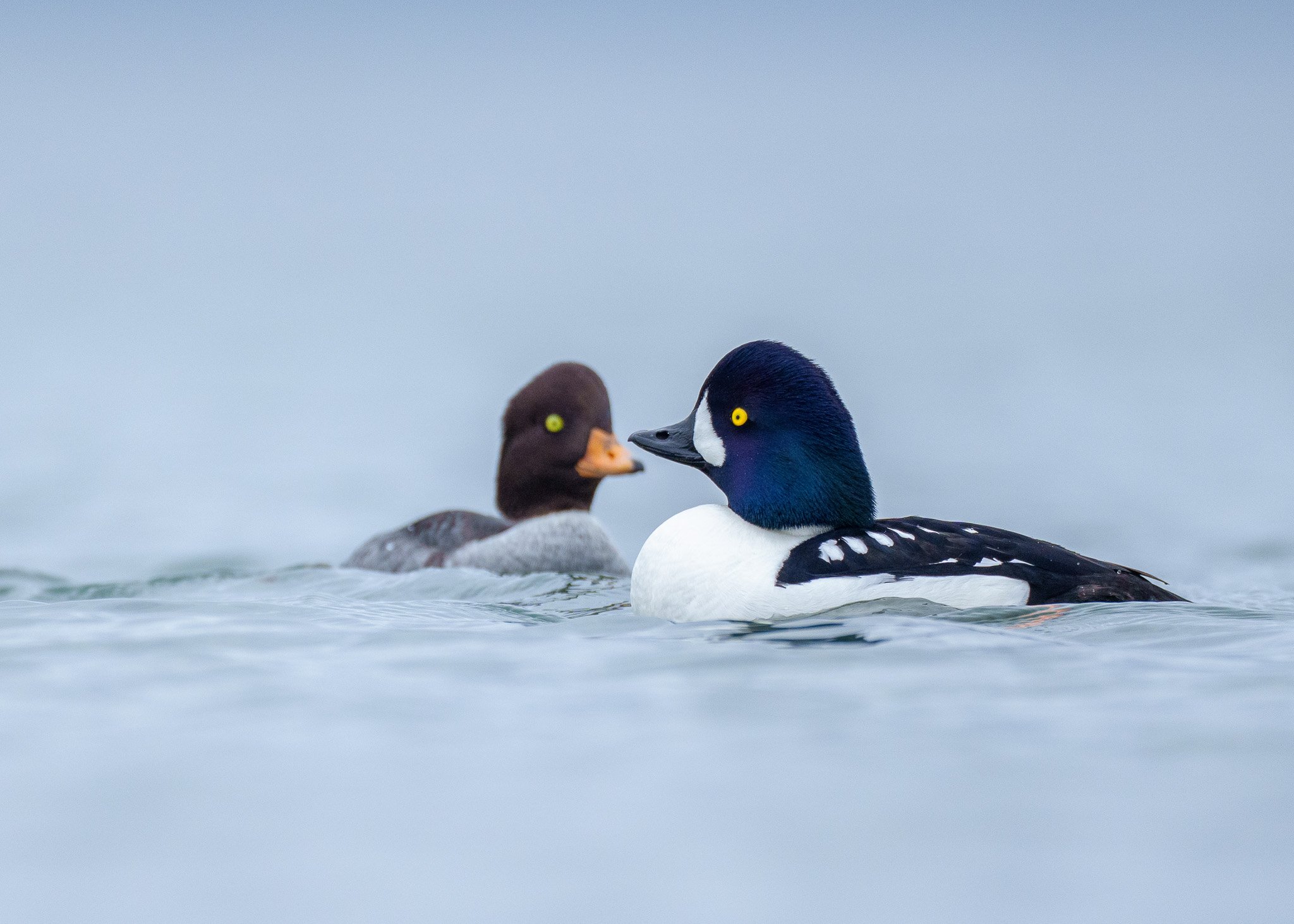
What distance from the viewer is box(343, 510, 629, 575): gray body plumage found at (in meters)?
8.28

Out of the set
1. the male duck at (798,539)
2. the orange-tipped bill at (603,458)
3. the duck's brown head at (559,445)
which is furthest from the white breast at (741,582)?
the duck's brown head at (559,445)

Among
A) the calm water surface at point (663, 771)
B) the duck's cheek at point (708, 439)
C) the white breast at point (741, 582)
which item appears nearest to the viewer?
the calm water surface at point (663, 771)

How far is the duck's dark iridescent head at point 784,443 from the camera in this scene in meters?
5.36

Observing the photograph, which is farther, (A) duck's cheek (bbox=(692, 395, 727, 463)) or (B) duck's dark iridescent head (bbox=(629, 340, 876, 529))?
(A) duck's cheek (bbox=(692, 395, 727, 463))

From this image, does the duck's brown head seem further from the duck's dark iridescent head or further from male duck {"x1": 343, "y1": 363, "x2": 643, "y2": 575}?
the duck's dark iridescent head

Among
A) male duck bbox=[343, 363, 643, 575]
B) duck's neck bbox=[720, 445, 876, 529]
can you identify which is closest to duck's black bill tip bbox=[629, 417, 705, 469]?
duck's neck bbox=[720, 445, 876, 529]

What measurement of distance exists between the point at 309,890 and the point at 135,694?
1452 mm

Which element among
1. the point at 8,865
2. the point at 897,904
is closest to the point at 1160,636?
the point at 897,904

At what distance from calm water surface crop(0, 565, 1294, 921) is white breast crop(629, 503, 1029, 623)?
0.12m

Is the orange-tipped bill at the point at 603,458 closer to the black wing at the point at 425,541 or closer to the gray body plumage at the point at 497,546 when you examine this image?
the gray body plumage at the point at 497,546

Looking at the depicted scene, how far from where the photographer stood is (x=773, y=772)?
3371mm

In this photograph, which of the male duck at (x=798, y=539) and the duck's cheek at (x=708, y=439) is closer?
the male duck at (x=798, y=539)

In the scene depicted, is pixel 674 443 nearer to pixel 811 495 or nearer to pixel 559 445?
pixel 811 495

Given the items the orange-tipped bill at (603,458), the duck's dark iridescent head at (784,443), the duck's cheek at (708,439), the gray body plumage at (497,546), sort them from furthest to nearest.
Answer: the orange-tipped bill at (603,458) → the gray body plumage at (497,546) → the duck's cheek at (708,439) → the duck's dark iridescent head at (784,443)
